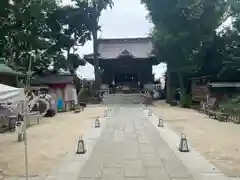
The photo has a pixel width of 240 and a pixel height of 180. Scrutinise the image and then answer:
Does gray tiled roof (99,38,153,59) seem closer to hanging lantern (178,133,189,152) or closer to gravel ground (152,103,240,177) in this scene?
gravel ground (152,103,240,177)

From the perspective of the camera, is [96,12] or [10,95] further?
[96,12]

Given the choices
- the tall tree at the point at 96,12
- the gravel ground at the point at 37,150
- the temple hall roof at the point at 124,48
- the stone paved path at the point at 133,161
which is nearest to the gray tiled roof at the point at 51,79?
the tall tree at the point at 96,12

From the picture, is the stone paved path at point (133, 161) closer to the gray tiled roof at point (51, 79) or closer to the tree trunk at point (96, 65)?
the gray tiled roof at point (51, 79)

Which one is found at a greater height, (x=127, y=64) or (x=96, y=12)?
(x=96, y=12)

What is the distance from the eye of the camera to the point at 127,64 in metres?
48.2

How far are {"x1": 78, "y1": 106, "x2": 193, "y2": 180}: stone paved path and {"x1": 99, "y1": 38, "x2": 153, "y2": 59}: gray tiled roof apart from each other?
35068 mm

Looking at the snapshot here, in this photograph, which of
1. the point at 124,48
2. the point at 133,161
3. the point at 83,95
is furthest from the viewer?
the point at 124,48

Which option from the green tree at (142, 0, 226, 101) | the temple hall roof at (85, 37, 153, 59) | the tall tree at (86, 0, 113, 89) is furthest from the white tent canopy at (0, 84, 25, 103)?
the temple hall roof at (85, 37, 153, 59)

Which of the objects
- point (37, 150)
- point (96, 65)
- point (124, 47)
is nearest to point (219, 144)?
point (37, 150)

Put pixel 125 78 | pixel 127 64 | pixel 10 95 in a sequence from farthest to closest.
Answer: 1. pixel 125 78
2. pixel 127 64
3. pixel 10 95

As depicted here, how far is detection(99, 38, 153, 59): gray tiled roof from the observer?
4864 centimetres

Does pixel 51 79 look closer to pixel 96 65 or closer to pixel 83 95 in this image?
pixel 83 95

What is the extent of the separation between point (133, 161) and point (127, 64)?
3931 cm

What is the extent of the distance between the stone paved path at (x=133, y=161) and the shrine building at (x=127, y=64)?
1328 inches
